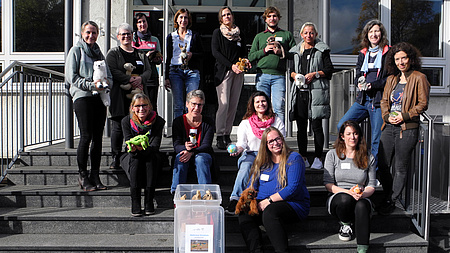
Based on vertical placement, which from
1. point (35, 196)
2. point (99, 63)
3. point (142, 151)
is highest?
point (99, 63)

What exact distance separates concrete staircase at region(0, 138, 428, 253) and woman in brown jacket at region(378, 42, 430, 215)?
0.36 m

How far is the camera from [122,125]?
424 centimetres

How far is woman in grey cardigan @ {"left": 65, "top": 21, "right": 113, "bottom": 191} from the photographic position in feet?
14.1

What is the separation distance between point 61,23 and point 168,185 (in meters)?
4.82

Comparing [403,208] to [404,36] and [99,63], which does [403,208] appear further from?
[404,36]

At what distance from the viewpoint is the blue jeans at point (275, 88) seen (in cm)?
481

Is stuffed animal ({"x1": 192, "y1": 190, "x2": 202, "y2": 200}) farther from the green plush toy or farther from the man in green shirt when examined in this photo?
the man in green shirt

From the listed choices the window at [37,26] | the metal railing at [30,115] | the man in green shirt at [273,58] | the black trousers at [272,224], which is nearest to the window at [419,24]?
the man in green shirt at [273,58]

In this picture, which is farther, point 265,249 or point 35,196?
point 35,196

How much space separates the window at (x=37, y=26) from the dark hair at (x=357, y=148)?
5816 mm

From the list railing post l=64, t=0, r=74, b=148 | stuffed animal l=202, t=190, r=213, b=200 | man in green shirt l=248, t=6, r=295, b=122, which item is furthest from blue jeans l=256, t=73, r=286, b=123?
railing post l=64, t=0, r=74, b=148

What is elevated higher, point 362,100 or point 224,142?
point 362,100

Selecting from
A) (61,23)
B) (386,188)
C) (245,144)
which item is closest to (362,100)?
(386,188)

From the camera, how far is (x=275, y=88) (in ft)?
15.9
